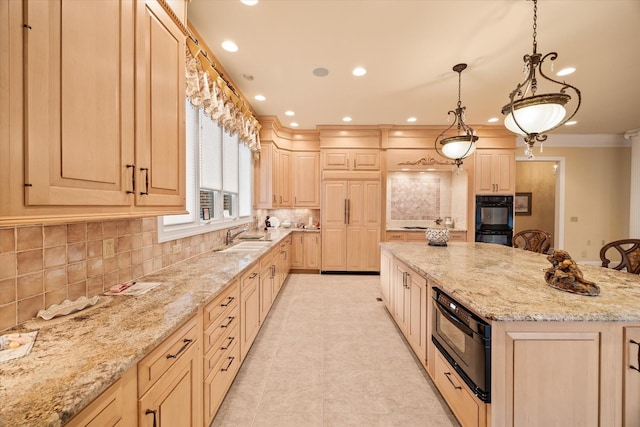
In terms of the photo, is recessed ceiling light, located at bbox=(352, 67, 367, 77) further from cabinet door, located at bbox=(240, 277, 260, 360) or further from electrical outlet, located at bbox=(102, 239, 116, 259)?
electrical outlet, located at bbox=(102, 239, 116, 259)

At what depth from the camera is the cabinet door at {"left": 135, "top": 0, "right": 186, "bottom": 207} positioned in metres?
1.25

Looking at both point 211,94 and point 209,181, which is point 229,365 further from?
point 211,94

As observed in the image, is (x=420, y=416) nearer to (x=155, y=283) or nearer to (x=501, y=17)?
(x=155, y=283)

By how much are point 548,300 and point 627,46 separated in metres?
3.16

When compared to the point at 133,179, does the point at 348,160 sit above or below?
above

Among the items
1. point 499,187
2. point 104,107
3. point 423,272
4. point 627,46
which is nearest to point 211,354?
point 104,107

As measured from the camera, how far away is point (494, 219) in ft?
16.5

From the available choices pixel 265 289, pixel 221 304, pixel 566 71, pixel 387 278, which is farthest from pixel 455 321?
pixel 566 71

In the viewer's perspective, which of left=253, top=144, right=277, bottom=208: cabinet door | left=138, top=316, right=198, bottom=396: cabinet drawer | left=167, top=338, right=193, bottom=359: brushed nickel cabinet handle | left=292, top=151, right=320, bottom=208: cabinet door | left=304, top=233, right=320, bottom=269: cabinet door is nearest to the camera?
left=138, top=316, right=198, bottom=396: cabinet drawer

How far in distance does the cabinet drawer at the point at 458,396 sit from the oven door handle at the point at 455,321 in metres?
0.31

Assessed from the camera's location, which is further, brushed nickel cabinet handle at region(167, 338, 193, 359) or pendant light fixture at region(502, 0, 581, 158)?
pendant light fixture at region(502, 0, 581, 158)

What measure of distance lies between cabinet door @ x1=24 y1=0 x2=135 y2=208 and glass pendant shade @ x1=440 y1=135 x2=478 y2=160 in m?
3.03

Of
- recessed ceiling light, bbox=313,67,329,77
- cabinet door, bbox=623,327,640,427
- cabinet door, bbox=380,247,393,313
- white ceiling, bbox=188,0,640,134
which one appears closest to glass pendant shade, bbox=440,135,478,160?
white ceiling, bbox=188,0,640,134

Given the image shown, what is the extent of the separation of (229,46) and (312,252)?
3.70m
